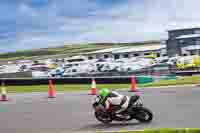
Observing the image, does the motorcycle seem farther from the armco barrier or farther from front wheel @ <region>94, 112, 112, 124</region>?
the armco barrier

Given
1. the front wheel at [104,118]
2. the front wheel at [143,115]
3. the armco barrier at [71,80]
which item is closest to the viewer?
the front wheel at [143,115]

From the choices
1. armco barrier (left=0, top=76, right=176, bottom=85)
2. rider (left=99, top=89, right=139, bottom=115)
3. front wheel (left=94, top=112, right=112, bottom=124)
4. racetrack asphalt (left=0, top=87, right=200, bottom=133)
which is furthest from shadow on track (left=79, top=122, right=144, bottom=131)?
armco barrier (left=0, top=76, right=176, bottom=85)

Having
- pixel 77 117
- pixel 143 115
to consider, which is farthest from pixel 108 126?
pixel 77 117

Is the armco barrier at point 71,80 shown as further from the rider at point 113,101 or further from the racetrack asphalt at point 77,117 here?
the rider at point 113,101

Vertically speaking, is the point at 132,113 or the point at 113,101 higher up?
the point at 113,101

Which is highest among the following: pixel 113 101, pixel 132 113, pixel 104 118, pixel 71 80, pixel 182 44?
pixel 182 44

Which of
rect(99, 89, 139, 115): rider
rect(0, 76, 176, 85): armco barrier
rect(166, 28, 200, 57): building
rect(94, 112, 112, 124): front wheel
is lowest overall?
rect(94, 112, 112, 124): front wheel

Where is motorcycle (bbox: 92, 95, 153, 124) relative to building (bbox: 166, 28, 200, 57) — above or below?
below

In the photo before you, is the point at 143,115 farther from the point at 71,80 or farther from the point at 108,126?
the point at 71,80

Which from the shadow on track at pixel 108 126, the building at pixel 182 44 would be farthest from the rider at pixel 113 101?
the building at pixel 182 44

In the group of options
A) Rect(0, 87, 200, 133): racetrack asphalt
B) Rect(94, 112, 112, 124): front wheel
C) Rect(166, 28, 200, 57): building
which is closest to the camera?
Rect(0, 87, 200, 133): racetrack asphalt

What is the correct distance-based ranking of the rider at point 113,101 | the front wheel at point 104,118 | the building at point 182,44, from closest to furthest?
the rider at point 113,101
the front wheel at point 104,118
the building at point 182,44

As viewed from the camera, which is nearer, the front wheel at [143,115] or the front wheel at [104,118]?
the front wheel at [143,115]

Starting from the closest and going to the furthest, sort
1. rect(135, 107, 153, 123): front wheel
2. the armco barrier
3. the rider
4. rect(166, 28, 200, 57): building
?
rect(135, 107, 153, 123): front wheel
the rider
the armco barrier
rect(166, 28, 200, 57): building
